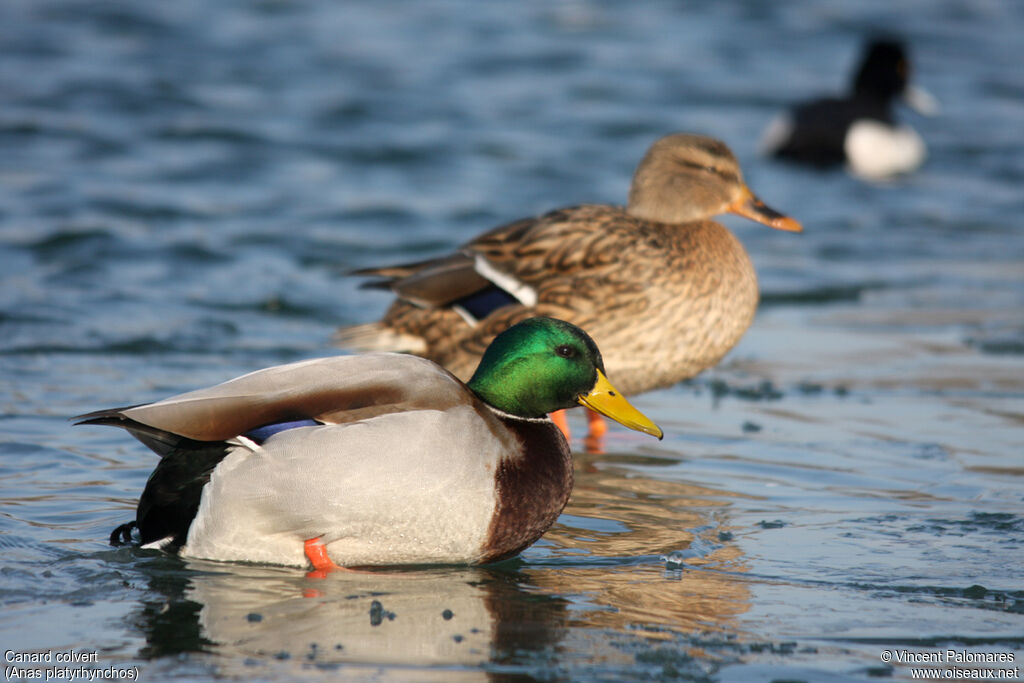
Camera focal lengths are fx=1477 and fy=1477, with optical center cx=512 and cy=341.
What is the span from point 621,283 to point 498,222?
4.71m

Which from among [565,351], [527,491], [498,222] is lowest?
[527,491]

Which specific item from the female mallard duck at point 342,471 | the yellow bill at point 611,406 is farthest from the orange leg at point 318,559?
the yellow bill at point 611,406

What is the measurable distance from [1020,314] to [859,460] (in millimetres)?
3079

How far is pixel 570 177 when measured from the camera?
12.4 m

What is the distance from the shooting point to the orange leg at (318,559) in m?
4.36

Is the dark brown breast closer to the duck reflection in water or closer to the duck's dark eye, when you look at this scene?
the duck reflection in water

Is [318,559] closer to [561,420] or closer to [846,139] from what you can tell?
[561,420]

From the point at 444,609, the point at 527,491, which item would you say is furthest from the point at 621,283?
the point at 444,609

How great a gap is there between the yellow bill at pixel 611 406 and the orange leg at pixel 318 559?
94cm

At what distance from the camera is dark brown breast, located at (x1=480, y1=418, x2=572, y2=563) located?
4.36 m

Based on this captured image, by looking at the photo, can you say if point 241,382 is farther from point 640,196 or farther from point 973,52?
point 973,52

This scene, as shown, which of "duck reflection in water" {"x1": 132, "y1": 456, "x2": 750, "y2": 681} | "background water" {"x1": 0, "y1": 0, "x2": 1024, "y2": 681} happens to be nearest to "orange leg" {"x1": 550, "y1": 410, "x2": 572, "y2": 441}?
"background water" {"x1": 0, "y1": 0, "x2": 1024, "y2": 681}

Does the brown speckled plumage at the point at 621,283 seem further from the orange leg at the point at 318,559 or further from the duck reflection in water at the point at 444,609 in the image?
the orange leg at the point at 318,559

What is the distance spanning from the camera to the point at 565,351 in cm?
464
